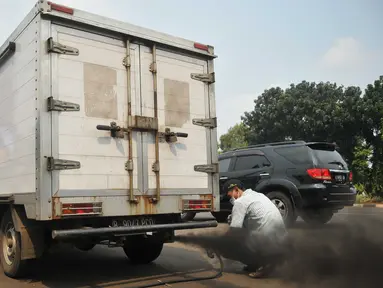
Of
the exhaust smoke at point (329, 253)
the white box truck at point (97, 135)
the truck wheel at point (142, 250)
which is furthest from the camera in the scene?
the truck wheel at point (142, 250)

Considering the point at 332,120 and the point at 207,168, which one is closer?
the point at 207,168

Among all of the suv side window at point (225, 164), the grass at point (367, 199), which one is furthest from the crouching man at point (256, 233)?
the grass at point (367, 199)

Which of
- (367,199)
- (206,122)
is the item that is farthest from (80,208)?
(367,199)

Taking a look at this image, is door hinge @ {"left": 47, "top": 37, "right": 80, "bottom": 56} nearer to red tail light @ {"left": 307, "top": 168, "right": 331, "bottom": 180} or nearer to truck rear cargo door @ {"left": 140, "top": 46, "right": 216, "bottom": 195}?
truck rear cargo door @ {"left": 140, "top": 46, "right": 216, "bottom": 195}

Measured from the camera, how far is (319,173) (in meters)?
8.49

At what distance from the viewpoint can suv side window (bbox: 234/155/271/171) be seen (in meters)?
9.37

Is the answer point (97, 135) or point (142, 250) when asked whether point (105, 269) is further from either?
point (97, 135)

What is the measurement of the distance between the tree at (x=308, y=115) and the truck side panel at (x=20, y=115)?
875 inches

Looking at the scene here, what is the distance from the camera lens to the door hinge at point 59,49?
4.85m

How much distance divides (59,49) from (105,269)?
321 centimetres

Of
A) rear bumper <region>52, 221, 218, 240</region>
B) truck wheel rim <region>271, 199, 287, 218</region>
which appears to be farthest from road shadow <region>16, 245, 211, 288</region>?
truck wheel rim <region>271, 199, 287, 218</region>

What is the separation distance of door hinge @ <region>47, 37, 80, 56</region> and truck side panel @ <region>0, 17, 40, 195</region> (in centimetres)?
17

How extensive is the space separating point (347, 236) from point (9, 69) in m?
4.80

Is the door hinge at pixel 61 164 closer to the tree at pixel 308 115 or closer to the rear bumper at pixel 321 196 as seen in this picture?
the rear bumper at pixel 321 196
